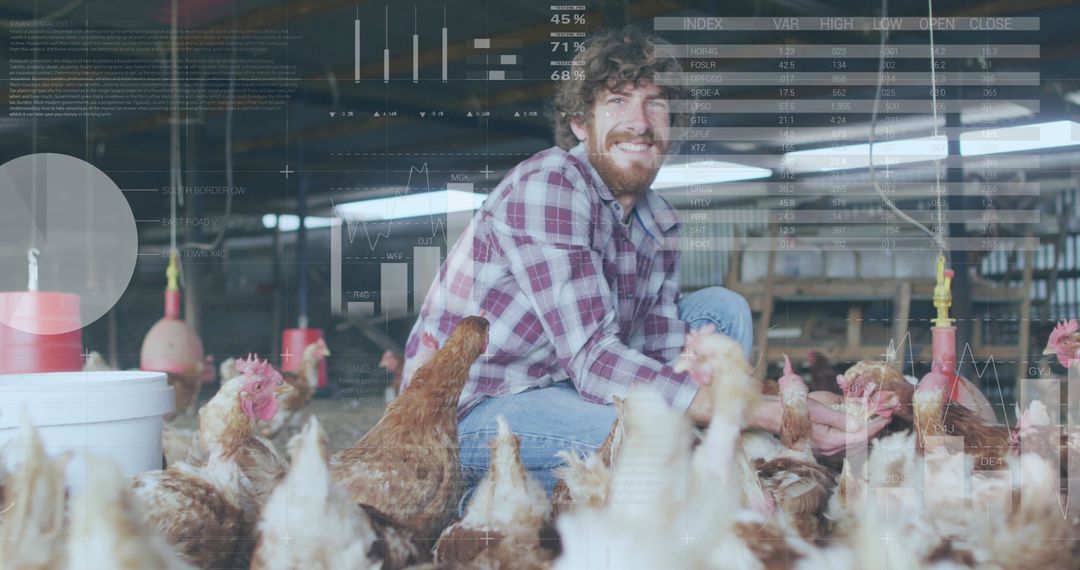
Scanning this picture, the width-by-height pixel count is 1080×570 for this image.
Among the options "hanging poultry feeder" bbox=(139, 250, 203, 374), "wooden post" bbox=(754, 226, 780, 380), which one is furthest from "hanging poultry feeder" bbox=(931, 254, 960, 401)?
"hanging poultry feeder" bbox=(139, 250, 203, 374)

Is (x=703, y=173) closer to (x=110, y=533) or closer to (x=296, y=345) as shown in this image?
(x=296, y=345)

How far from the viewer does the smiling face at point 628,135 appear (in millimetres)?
→ 2803

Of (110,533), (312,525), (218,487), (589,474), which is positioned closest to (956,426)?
(589,474)

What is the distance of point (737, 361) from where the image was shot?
2.79 metres

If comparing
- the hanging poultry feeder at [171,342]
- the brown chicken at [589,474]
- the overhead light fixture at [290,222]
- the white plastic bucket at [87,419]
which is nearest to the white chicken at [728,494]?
the brown chicken at [589,474]

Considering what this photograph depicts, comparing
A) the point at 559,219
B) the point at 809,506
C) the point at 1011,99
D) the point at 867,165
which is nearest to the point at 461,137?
the point at 559,219

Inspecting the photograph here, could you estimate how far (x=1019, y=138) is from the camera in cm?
287

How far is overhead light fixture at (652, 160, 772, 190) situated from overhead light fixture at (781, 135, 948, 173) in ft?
0.35

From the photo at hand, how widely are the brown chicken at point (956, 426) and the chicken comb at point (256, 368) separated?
6.49ft

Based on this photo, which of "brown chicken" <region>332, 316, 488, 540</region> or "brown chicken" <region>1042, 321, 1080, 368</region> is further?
"brown chicken" <region>1042, 321, 1080, 368</region>

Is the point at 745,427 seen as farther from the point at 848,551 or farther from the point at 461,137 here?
the point at 461,137

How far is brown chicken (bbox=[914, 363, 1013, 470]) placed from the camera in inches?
112

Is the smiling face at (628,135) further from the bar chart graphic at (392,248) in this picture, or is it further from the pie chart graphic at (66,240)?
the pie chart graphic at (66,240)

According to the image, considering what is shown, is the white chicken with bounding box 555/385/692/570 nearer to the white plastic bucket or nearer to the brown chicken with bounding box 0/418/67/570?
the white plastic bucket
